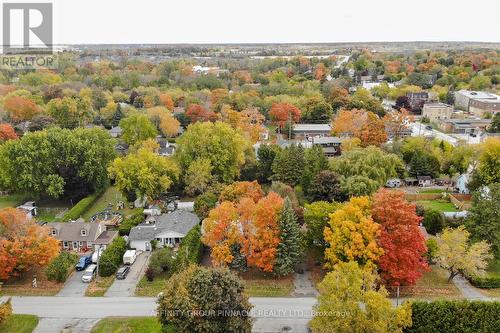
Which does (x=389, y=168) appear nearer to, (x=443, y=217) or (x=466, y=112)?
(x=443, y=217)

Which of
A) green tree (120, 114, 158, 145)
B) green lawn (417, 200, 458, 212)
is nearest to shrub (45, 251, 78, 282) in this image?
green tree (120, 114, 158, 145)

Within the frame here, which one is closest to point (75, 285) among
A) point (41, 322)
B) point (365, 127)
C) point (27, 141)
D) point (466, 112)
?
point (41, 322)

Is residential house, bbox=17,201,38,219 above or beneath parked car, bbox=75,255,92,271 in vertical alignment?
above

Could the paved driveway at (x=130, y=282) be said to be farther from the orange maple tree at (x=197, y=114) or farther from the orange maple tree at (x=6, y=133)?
the orange maple tree at (x=197, y=114)

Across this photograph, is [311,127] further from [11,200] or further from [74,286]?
[74,286]

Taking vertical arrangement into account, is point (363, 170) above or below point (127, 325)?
above

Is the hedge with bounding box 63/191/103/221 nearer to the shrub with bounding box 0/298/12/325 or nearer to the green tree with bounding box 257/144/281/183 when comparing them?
the shrub with bounding box 0/298/12/325

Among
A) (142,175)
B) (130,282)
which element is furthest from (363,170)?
(130,282)
